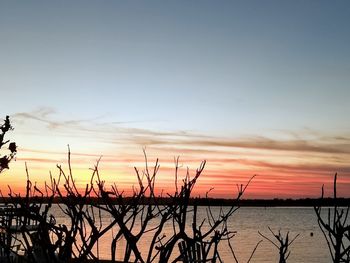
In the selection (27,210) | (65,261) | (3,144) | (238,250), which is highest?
(3,144)

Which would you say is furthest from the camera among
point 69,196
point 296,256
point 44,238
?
point 296,256

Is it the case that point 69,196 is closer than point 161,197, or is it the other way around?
point 69,196

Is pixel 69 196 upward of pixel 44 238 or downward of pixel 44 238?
upward

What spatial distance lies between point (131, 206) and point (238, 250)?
55894mm

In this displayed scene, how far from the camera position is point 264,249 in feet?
181

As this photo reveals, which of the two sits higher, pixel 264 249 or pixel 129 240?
Answer: pixel 129 240

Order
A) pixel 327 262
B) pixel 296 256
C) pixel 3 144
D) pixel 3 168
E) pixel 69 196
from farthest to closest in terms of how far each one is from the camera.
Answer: pixel 296 256 → pixel 327 262 → pixel 3 168 → pixel 3 144 → pixel 69 196

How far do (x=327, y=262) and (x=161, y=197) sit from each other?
47848 mm

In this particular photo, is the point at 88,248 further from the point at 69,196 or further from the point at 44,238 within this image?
the point at 69,196

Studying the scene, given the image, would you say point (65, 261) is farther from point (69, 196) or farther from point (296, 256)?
point (296, 256)

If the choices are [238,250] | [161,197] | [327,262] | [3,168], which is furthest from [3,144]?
[238,250]

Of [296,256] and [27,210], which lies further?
[296,256]

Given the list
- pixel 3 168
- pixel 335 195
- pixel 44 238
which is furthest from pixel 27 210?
pixel 3 168

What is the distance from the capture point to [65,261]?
2576 mm
